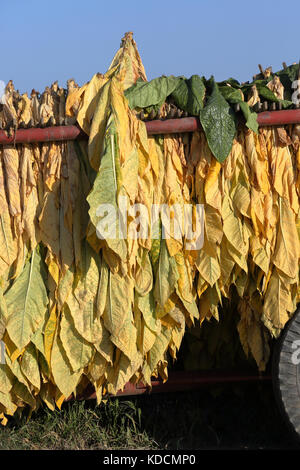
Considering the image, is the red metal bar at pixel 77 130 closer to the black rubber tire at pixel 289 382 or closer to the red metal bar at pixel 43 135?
the red metal bar at pixel 43 135

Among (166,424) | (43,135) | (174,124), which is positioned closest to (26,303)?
(43,135)

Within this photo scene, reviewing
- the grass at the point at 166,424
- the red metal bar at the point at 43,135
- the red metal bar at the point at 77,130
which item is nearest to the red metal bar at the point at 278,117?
the red metal bar at the point at 77,130

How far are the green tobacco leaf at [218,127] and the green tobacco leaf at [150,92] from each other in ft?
0.66

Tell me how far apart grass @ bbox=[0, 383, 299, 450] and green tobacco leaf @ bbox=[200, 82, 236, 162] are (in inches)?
63.2

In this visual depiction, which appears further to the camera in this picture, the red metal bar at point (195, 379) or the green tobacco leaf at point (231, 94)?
the red metal bar at point (195, 379)

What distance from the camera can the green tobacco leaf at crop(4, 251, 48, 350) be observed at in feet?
9.38

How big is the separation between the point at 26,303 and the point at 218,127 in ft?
3.80

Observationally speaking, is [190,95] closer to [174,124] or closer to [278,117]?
[174,124]

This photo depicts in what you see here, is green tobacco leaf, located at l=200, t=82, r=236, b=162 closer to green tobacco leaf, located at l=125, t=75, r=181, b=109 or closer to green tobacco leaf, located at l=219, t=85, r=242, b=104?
green tobacco leaf, located at l=219, t=85, r=242, b=104

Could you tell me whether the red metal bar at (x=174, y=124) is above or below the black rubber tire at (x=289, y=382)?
above

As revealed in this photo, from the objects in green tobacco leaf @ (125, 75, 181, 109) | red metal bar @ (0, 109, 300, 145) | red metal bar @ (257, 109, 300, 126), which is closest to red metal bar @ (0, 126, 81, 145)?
red metal bar @ (0, 109, 300, 145)

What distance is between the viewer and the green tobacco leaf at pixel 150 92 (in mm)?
2779

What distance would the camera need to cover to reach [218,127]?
9.04 feet

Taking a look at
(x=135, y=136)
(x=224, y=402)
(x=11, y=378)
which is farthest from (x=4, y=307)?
(x=224, y=402)
